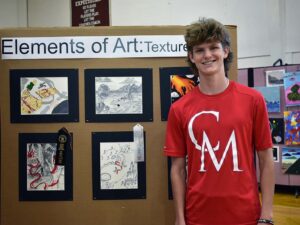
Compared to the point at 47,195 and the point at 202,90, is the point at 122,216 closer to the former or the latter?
the point at 47,195

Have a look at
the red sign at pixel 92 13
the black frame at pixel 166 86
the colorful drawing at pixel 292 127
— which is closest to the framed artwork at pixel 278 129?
the colorful drawing at pixel 292 127

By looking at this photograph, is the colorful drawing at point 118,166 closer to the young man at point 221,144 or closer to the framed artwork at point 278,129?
the young man at point 221,144

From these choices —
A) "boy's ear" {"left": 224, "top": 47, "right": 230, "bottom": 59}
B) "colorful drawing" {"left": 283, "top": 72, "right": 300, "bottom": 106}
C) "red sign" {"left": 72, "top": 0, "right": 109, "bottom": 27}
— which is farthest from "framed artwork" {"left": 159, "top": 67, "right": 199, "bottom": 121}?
"colorful drawing" {"left": 283, "top": 72, "right": 300, "bottom": 106}

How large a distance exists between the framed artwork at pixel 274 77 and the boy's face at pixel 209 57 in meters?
3.22

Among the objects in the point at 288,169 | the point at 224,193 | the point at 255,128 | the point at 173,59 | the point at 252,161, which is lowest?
the point at 288,169

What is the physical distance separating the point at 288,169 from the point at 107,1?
3.05m

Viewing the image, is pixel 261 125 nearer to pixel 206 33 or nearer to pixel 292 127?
pixel 206 33

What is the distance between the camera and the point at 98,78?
2023mm

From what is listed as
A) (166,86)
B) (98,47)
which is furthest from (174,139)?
(98,47)

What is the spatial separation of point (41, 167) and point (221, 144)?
3.44 feet

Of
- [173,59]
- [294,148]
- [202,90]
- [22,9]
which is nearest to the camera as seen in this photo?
[202,90]

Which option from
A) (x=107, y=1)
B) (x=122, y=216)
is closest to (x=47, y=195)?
(x=122, y=216)

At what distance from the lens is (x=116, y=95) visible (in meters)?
2.03

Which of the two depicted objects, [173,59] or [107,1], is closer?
→ [173,59]
